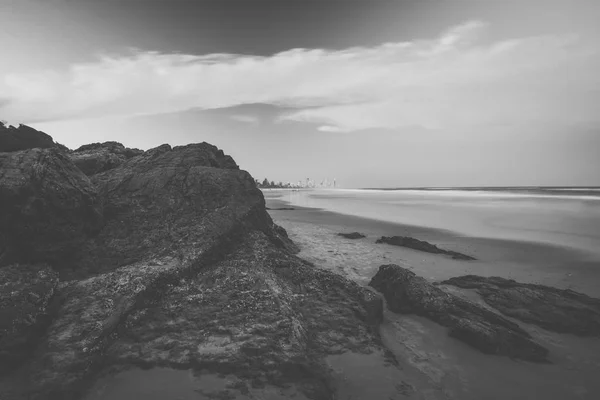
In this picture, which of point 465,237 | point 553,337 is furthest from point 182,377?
point 465,237

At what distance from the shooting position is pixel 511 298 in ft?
26.4

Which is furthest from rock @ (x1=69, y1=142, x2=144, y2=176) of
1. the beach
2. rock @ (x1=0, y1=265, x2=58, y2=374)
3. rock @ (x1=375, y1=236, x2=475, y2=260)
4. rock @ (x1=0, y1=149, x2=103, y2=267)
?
rock @ (x1=375, y1=236, x2=475, y2=260)

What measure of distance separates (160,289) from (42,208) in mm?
3158

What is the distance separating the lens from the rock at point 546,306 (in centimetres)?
686

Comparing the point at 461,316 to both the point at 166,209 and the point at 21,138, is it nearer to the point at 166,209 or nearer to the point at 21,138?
the point at 166,209

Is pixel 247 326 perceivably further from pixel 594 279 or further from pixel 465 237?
pixel 465 237

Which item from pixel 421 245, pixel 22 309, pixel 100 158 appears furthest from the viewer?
pixel 421 245

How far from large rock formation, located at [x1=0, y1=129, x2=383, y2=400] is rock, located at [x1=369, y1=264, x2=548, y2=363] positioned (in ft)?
4.06

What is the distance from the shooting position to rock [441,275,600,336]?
22.5 feet

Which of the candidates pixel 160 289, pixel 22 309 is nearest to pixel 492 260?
pixel 160 289

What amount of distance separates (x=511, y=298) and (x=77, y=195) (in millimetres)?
11902

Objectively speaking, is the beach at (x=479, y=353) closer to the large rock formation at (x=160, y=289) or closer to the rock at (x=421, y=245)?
the rock at (x=421, y=245)

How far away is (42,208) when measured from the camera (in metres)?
6.27

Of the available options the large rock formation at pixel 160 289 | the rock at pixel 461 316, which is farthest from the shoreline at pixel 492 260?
the large rock formation at pixel 160 289
